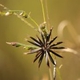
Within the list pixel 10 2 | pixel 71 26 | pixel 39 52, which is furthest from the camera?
pixel 10 2

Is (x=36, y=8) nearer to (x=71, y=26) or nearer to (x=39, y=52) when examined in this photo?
(x=71, y=26)

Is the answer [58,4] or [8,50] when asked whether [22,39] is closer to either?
[8,50]

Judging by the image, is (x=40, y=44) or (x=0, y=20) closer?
(x=40, y=44)

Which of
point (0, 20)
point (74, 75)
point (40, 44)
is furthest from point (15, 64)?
point (40, 44)

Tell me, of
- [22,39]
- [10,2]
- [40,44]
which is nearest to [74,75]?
[22,39]

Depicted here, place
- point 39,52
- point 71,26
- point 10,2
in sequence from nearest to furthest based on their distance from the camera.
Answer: point 39,52 → point 71,26 → point 10,2

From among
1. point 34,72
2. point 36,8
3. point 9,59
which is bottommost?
point 34,72

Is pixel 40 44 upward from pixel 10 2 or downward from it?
downward
